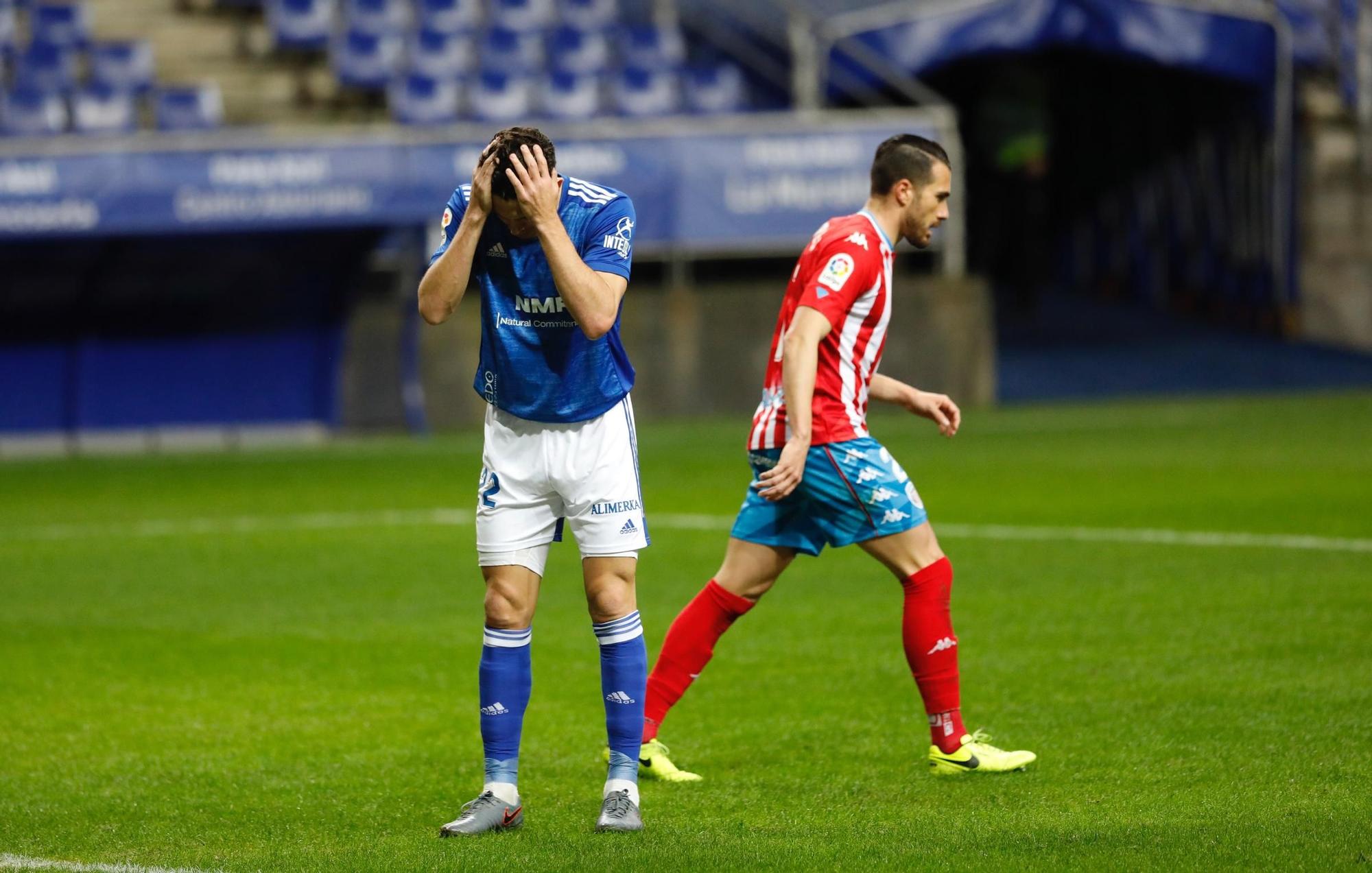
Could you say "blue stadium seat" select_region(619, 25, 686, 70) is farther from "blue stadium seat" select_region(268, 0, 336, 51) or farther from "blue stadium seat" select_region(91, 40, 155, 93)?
"blue stadium seat" select_region(91, 40, 155, 93)

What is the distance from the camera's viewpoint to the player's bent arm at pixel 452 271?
15.6ft

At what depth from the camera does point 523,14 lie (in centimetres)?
2283

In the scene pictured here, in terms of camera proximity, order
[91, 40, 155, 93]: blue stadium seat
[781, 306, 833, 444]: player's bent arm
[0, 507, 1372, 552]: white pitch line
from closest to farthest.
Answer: [781, 306, 833, 444]: player's bent arm < [0, 507, 1372, 552]: white pitch line < [91, 40, 155, 93]: blue stadium seat

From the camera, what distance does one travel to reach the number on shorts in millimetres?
5023

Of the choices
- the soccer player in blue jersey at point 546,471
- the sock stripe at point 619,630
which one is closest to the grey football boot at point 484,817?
the soccer player in blue jersey at point 546,471

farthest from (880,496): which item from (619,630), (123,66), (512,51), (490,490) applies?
(512,51)

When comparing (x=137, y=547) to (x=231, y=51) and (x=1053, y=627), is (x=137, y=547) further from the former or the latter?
(x=231, y=51)

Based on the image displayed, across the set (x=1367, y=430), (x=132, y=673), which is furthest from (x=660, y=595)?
(x=1367, y=430)

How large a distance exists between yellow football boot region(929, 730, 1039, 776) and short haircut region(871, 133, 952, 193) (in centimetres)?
168

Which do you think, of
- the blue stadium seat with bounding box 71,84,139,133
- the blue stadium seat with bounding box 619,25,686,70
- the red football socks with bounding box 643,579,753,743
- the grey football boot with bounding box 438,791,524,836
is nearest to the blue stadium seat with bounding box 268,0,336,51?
the blue stadium seat with bounding box 71,84,139,133

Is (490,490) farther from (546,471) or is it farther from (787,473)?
(787,473)

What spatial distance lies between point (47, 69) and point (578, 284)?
58.1ft

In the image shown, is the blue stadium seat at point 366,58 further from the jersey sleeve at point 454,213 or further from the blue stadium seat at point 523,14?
the jersey sleeve at point 454,213

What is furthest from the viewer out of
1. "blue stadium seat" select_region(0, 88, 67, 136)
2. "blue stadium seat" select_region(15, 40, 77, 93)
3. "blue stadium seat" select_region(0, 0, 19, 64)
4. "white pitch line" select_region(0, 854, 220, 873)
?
"blue stadium seat" select_region(0, 0, 19, 64)
